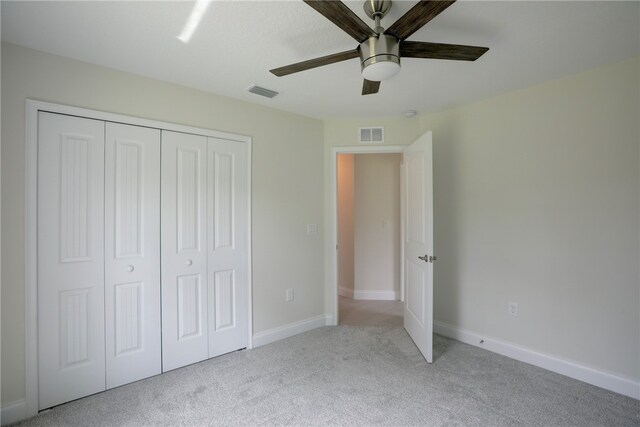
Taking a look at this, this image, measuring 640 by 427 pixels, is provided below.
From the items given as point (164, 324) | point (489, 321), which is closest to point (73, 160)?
point (164, 324)

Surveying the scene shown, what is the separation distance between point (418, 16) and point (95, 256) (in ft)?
8.29

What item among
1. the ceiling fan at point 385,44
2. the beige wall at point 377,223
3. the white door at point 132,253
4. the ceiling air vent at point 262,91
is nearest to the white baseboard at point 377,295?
the beige wall at point 377,223

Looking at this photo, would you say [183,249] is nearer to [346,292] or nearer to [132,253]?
[132,253]

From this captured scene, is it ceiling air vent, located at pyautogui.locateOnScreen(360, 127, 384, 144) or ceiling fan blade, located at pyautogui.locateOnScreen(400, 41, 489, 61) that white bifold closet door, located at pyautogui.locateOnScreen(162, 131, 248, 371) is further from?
ceiling fan blade, located at pyautogui.locateOnScreen(400, 41, 489, 61)

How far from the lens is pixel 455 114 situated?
3.19 metres

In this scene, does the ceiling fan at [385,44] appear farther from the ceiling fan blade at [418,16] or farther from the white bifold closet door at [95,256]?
the white bifold closet door at [95,256]

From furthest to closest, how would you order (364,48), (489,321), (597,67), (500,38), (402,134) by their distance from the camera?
(402,134)
(489,321)
(597,67)
(500,38)
(364,48)

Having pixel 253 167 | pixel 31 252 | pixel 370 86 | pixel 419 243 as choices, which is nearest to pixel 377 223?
pixel 419 243

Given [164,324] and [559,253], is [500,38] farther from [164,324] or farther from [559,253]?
[164,324]

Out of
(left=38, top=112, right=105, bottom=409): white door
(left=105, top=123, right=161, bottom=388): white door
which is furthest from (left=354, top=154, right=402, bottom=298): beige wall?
(left=38, top=112, right=105, bottom=409): white door

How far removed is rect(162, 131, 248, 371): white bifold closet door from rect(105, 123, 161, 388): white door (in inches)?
3.1

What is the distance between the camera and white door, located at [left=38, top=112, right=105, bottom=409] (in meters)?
2.04

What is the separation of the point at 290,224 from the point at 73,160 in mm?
1895

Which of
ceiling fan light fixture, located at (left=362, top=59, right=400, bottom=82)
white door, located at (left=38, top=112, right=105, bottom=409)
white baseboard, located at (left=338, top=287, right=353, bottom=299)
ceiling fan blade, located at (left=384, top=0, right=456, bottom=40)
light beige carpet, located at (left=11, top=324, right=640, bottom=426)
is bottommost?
light beige carpet, located at (left=11, top=324, right=640, bottom=426)
